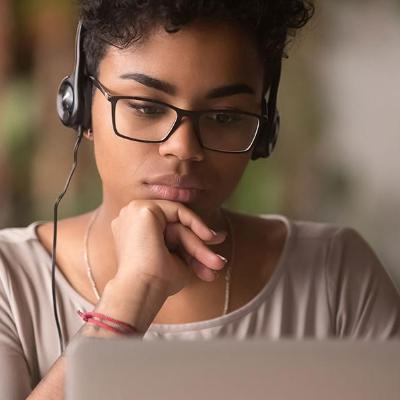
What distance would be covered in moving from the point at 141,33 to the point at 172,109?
132 mm

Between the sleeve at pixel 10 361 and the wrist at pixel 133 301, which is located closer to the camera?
the wrist at pixel 133 301

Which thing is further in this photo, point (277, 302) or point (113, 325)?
point (277, 302)

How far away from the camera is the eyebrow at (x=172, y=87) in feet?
3.84

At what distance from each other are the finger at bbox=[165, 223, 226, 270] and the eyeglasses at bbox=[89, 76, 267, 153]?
0.14 meters

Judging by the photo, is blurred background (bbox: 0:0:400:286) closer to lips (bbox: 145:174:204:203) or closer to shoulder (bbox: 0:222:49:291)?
shoulder (bbox: 0:222:49:291)

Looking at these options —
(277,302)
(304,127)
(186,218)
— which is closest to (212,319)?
(277,302)

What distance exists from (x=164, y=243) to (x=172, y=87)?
244 millimetres

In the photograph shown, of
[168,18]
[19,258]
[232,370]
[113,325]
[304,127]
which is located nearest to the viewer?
[232,370]

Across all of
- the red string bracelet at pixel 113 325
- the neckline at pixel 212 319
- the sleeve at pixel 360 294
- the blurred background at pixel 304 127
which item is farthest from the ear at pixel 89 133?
the blurred background at pixel 304 127

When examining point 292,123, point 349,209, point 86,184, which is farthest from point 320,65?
point 86,184

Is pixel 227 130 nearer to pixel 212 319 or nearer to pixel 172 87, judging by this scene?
pixel 172 87

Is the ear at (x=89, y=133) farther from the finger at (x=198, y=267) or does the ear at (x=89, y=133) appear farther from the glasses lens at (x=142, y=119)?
the finger at (x=198, y=267)

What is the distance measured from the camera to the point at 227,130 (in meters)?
1.25

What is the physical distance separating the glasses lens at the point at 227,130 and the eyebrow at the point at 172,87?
3 centimetres
